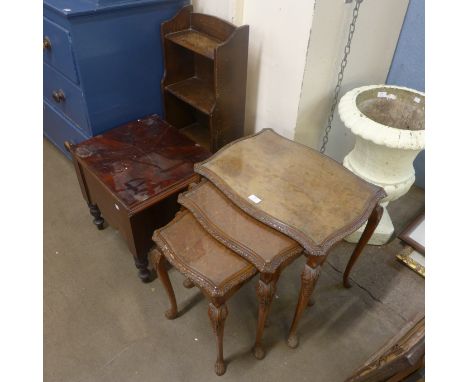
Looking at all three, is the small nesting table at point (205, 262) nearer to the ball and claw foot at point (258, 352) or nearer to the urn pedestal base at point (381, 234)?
the ball and claw foot at point (258, 352)

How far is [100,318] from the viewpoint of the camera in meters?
1.51

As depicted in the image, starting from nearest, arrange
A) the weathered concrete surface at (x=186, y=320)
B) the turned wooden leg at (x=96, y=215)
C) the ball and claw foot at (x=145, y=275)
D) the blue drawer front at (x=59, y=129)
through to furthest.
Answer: the weathered concrete surface at (x=186, y=320)
the ball and claw foot at (x=145, y=275)
the turned wooden leg at (x=96, y=215)
the blue drawer front at (x=59, y=129)

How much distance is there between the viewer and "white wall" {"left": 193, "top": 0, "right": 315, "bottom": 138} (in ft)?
4.82

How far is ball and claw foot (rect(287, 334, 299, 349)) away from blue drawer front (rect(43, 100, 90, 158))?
1295 millimetres

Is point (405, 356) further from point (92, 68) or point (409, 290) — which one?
point (92, 68)

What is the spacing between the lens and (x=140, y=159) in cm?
157

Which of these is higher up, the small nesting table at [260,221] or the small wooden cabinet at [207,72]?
the small wooden cabinet at [207,72]

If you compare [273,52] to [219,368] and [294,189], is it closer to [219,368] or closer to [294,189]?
[294,189]

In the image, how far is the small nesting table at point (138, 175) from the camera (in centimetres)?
143

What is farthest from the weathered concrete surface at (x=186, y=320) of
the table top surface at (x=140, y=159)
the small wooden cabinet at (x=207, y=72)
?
the small wooden cabinet at (x=207, y=72)

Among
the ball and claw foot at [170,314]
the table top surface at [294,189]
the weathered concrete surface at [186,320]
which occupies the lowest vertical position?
the weathered concrete surface at [186,320]

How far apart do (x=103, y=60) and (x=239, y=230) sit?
1004 millimetres

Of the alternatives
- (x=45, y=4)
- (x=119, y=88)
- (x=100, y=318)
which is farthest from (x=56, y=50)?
(x=100, y=318)

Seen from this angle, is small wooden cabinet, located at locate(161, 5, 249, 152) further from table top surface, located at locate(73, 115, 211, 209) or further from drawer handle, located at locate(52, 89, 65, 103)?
drawer handle, located at locate(52, 89, 65, 103)
